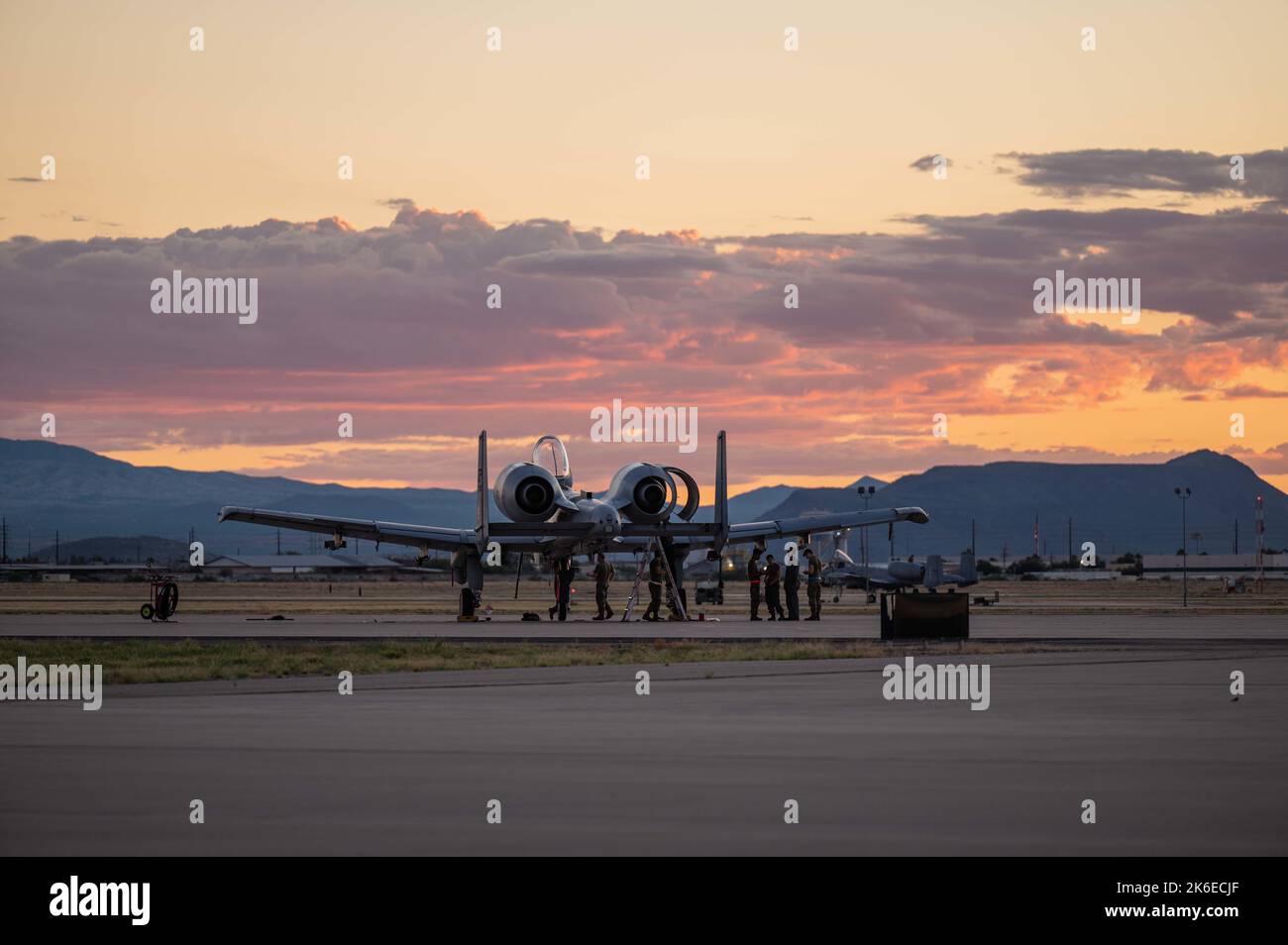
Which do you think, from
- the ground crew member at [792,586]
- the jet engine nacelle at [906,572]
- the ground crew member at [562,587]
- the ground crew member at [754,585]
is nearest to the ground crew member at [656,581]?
the ground crew member at [562,587]

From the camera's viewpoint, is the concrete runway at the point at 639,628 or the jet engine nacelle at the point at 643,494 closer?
the concrete runway at the point at 639,628

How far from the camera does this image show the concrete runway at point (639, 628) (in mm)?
38781

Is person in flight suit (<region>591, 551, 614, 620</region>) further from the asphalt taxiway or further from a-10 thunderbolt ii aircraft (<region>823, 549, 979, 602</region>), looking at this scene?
a-10 thunderbolt ii aircraft (<region>823, 549, 979, 602</region>)

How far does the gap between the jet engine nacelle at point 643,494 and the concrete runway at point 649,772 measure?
33.9 meters

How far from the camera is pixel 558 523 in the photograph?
54312 mm

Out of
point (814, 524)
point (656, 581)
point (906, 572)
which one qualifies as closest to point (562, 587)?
point (656, 581)

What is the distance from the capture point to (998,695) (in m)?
21.1

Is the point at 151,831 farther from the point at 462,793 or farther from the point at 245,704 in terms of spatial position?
the point at 245,704

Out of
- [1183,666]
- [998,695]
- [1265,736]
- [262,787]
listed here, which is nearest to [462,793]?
[262,787]

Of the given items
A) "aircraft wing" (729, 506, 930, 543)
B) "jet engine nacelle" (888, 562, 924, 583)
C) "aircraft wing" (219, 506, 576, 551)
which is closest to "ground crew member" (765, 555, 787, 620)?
"aircraft wing" (219, 506, 576, 551)

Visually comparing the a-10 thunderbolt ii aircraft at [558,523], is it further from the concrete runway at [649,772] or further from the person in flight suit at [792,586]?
the concrete runway at [649,772]

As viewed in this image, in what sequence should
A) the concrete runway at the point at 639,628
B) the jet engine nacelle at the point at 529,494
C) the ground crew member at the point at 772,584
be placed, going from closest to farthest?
1. the concrete runway at the point at 639,628
2. the ground crew member at the point at 772,584
3. the jet engine nacelle at the point at 529,494

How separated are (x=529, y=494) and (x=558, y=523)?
2.01 m
